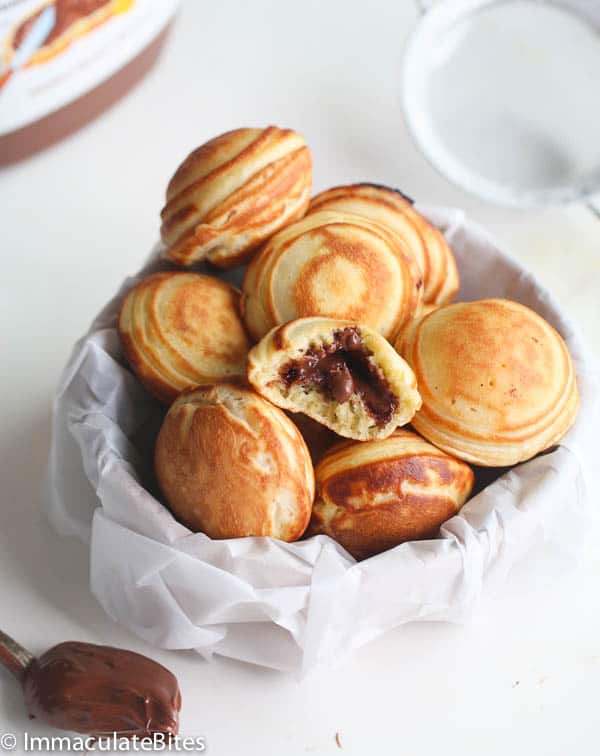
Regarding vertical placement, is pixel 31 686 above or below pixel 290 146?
below

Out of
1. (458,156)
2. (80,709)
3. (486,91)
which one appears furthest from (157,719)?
(486,91)

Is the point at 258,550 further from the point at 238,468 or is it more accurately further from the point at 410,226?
the point at 410,226

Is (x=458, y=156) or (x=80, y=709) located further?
(x=458, y=156)

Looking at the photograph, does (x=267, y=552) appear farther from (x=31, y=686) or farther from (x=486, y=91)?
(x=486, y=91)

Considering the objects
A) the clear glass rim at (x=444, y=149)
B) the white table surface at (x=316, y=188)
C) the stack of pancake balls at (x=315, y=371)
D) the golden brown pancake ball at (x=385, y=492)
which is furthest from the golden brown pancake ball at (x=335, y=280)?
the clear glass rim at (x=444, y=149)

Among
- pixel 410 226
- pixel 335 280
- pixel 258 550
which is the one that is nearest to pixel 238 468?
pixel 258 550

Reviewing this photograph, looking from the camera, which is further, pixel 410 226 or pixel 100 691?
pixel 410 226

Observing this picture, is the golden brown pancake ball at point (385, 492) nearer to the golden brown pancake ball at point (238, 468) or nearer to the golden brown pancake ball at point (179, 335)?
the golden brown pancake ball at point (238, 468)

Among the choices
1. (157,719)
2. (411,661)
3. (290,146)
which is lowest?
(411,661)
